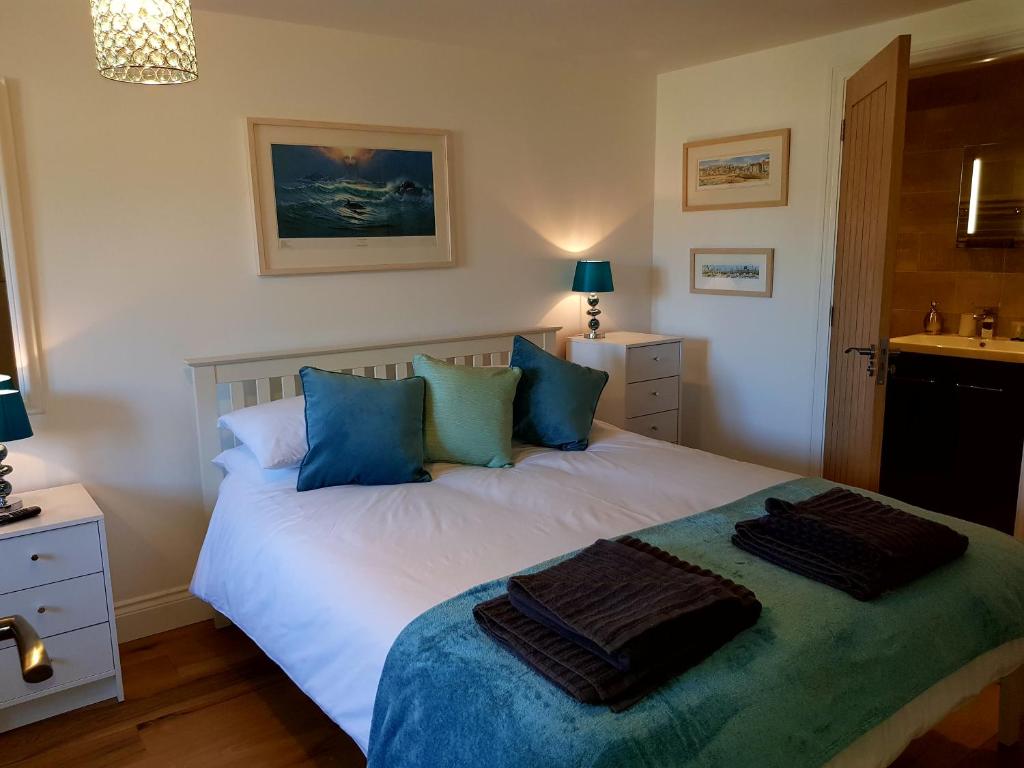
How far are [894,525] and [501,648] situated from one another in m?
1.12

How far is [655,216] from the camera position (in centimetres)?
443

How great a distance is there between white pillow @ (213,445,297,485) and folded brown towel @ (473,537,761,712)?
127 cm

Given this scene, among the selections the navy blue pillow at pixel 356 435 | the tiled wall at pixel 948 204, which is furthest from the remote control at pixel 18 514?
the tiled wall at pixel 948 204

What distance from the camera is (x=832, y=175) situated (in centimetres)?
360

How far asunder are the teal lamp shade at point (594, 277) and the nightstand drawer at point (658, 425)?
69cm

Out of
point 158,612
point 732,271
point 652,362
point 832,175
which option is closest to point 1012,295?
point 832,175

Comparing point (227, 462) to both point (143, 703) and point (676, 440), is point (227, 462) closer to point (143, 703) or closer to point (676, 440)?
point (143, 703)

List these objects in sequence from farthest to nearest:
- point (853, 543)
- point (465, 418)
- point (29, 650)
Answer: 1. point (465, 418)
2. point (853, 543)
3. point (29, 650)

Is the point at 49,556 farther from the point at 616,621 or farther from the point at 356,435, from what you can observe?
the point at 616,621

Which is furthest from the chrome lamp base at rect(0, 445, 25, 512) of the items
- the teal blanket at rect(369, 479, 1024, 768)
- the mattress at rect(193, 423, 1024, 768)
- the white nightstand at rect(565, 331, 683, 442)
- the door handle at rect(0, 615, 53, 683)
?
the white nightstand at rect(565, 331, 683, 442)

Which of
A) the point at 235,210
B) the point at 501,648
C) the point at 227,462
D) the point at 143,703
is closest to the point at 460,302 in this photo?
the point at 235,210

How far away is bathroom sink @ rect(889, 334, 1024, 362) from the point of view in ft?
12.2

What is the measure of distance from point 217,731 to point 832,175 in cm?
340

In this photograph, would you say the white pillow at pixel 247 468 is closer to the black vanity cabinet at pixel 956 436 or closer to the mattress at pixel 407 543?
the mattress at pixel 407 543
